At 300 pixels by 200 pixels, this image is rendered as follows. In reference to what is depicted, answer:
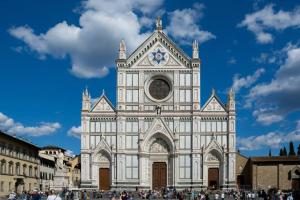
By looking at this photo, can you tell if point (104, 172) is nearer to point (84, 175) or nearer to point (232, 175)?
point (84, 175)

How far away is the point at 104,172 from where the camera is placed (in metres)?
69.6

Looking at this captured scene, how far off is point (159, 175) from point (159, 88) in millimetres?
11647

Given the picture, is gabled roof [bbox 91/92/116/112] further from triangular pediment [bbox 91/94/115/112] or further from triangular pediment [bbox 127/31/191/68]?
triangular pediment [bbox 127/31/191/68]

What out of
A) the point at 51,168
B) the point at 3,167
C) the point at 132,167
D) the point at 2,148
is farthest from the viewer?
the point at 51,168

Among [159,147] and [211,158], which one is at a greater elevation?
[159,147]

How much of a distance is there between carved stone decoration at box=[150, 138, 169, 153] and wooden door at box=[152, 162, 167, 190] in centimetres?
172

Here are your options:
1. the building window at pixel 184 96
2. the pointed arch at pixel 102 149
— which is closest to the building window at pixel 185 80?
the building window at pixel 184 96

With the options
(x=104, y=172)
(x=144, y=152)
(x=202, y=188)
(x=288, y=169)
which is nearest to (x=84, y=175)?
(x=104, y=172)

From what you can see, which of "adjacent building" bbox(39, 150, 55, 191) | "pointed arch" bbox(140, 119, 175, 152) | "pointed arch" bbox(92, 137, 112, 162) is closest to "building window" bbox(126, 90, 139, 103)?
"pointed arch" bbox(140, 119, 175, 152)

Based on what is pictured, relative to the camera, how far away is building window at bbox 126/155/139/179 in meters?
68.8

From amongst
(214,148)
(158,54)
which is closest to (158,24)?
(158,54)

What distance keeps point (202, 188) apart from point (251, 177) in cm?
881

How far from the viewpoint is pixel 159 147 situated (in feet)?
230

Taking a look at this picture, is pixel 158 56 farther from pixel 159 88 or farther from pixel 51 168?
pixel 51 168
